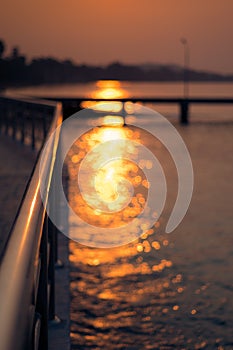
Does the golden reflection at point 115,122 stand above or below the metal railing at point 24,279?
above

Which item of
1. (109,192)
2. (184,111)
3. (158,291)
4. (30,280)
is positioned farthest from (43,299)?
(184,111)

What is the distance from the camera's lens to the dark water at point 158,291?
574 centimetres

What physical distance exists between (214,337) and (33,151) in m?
10.6

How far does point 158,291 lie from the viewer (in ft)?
23.5

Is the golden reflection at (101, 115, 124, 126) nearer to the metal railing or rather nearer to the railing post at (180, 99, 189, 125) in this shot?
the railing post at (180, 99, 189, 125)

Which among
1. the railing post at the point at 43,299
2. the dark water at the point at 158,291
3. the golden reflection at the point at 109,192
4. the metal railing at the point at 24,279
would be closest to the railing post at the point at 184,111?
the golden reflection at the point at 109,192

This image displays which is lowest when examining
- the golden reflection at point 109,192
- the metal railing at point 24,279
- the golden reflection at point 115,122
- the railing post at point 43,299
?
the railing post at point 43,299

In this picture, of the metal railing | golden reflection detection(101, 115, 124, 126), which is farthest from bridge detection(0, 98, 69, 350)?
golden reflection detection(101, 115, 124, 126)

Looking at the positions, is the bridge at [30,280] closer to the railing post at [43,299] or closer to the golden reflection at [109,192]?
the railing post at [43,299]

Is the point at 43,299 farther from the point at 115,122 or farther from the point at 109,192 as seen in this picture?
the point at 115,122

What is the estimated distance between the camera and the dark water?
5742mm

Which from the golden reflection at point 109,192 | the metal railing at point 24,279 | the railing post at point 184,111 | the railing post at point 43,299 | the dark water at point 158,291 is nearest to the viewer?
the metal railing at point 24,279

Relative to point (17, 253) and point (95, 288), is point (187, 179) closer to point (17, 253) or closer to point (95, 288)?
point (95, 288)

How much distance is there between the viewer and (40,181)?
274cm
